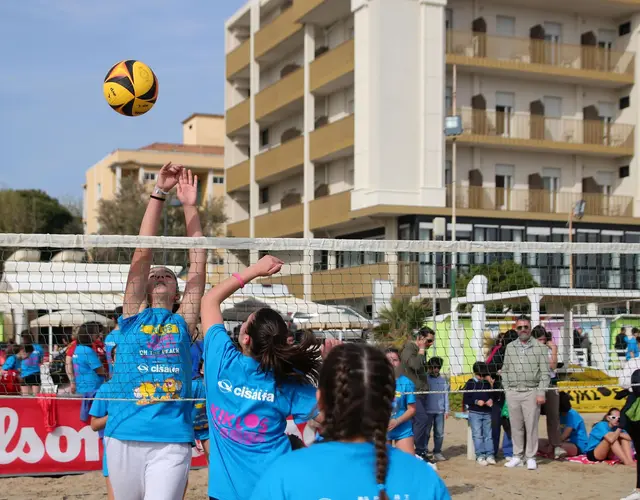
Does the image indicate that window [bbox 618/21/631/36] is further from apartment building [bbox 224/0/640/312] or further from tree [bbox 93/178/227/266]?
tree [bbox 93/178/227/266]

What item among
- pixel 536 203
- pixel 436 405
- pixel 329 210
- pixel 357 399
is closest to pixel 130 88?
pixel 357 399

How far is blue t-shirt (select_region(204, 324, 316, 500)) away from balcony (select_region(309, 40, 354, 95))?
27691mm

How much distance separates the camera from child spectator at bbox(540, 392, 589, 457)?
11.8m

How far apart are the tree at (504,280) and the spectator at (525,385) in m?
5.78

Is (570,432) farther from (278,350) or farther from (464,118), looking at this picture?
(464,118)

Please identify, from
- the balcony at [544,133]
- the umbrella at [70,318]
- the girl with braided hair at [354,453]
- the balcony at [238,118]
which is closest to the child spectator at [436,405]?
the girl with braided hair at [354,453]

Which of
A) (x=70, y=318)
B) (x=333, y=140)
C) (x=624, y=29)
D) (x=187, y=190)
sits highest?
(x=624, y=29)

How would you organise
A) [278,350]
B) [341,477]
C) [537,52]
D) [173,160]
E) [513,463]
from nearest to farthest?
[341,477]
[278,350]
[513,463]
[537,52]
[173,160]

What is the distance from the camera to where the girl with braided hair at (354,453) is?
2.24 metres

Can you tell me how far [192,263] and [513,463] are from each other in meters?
7.32

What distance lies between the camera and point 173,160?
55.4m

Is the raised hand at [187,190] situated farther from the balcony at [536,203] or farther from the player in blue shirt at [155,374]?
the balcony at [536,203]

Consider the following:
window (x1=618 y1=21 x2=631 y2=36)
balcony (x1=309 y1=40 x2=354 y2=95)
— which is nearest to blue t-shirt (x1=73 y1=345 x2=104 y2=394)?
balcony (x1=309 y1=40 x2=354 y2=95)

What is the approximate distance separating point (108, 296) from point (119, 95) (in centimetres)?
1400
